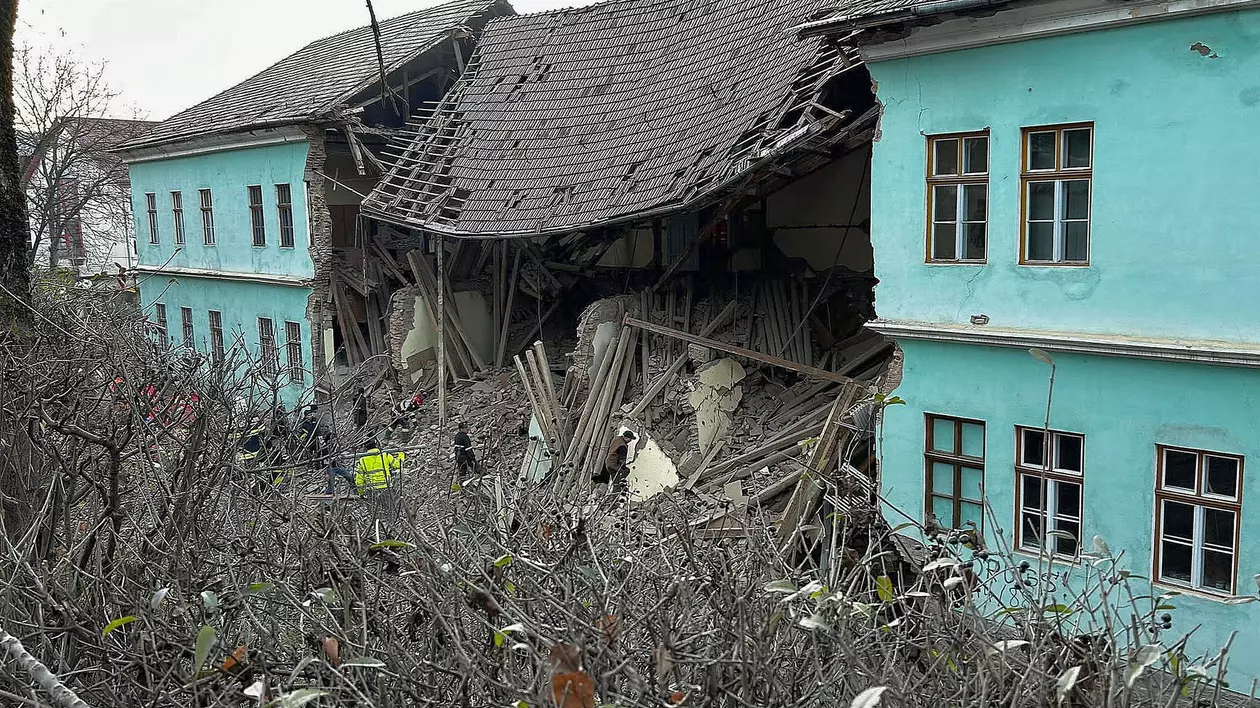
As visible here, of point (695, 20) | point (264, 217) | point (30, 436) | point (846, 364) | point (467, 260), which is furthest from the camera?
point (264, 217)

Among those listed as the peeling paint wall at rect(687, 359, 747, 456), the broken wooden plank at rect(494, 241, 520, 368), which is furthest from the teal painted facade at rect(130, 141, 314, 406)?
the peeling paint wall at rect(687, 359, 747, 456)

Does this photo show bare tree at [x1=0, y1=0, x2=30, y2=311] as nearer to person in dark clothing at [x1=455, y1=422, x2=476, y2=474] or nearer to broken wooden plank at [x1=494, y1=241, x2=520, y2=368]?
person in dark clothing at [x1=455, y1=422, x2=476, y2=474]

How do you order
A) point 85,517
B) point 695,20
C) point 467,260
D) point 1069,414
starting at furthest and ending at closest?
1. point 467,260
2. point 695,20
3. point 1069,414
4. point 85,517

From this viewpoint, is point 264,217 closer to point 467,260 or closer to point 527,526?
point 467,260

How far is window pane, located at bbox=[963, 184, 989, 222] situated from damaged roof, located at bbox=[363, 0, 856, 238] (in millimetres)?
2250

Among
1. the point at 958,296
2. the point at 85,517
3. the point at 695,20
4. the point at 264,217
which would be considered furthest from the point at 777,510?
the point at 264,217

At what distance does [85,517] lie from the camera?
296 inches

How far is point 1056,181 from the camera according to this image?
1025 centimetres

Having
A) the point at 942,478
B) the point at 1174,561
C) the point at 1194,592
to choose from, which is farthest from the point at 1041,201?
the point at 1194,592

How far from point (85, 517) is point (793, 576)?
530 centimetres

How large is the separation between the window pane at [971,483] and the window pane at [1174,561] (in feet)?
5.91

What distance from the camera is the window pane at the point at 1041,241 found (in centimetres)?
1034

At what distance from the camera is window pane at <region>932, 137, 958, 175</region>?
11.0 metres

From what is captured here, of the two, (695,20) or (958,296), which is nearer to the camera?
A: (958,296)
